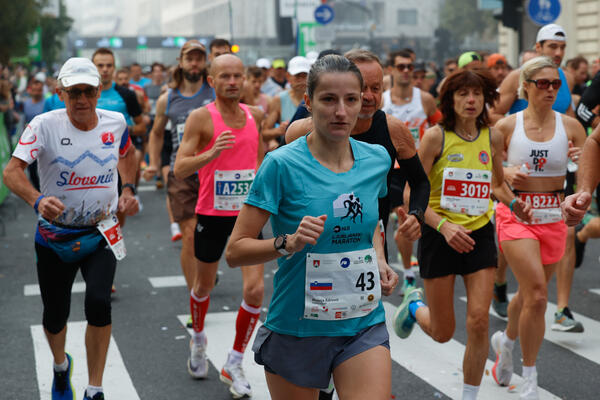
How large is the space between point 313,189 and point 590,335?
4.57 meters

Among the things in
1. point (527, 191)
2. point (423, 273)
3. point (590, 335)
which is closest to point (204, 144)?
point (423, 273)

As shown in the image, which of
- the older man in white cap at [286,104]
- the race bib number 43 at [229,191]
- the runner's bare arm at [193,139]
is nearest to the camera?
the runner's bare arm at [193,139]

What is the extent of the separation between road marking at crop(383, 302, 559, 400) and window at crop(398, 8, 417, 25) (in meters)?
107

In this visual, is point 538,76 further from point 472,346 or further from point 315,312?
point 315,312

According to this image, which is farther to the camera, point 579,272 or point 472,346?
point 579,272

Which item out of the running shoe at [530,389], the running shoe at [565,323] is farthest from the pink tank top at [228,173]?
the running shoe at [565,323]

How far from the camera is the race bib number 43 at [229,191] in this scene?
623 centimetres

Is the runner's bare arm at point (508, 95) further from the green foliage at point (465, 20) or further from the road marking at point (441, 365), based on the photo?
the green foliage at point (465, 20)

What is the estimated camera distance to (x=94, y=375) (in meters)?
5.16

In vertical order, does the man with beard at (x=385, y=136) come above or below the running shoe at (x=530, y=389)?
above

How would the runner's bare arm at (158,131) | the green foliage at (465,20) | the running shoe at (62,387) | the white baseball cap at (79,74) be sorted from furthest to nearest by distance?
the green foliage at (465,20) < the runner's bare arm at (158,131) < the running shoe at (62,387) < the white baseball cap at (79,74)

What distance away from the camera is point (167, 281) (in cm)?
961

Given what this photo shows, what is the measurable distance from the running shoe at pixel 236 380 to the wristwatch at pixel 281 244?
101 inches

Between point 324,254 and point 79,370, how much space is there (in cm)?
343
